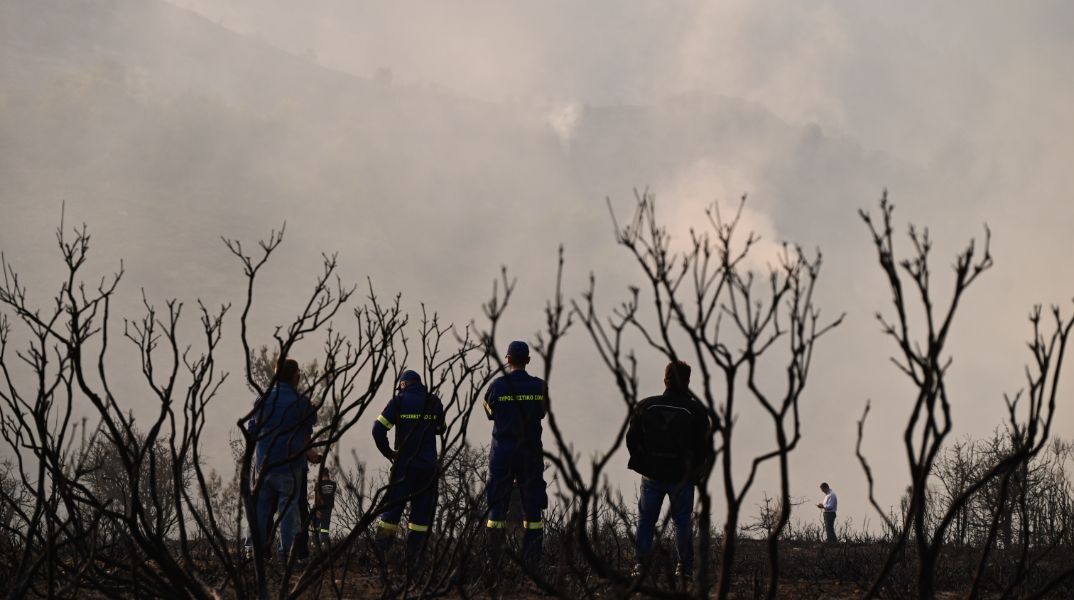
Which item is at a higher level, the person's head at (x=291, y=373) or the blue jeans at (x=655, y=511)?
the person's head at (x=291, y=373)

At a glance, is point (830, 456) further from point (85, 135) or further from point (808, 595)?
point (808, 595)

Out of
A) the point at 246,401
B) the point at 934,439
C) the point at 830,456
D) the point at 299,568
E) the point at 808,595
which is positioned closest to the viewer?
the point at 934,439

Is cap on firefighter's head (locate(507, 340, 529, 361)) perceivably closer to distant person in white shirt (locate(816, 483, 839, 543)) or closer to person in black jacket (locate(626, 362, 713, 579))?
person in black jacket (locate(626, 362, 713, 579))

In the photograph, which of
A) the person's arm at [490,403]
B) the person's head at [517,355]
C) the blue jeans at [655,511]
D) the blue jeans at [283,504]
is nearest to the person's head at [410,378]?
the person's arm at [490,403]

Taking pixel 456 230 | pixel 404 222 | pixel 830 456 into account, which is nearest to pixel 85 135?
pixel 404 222

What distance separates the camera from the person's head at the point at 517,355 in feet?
21.0

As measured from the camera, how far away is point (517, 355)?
255 inches

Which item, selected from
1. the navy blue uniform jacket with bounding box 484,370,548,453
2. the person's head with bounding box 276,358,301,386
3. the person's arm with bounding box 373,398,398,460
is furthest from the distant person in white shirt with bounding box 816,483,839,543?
the person's head with bounding box 276,358,301,386

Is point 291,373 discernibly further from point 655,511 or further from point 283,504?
point 655,511

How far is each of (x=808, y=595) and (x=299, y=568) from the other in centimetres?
338

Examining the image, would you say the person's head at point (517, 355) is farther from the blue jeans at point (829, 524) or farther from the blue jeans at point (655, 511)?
the blue jeans at point (829, 524)

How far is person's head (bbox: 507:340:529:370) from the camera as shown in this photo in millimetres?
6411

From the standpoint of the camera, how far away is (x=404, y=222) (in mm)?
182125

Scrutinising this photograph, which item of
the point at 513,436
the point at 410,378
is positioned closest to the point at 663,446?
the point at 513,436
